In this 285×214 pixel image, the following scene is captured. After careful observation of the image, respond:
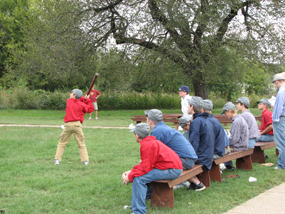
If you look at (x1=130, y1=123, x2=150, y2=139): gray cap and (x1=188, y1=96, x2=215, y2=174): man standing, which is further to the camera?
(x1=188, y1=96, x2=215, y2=174): man standing

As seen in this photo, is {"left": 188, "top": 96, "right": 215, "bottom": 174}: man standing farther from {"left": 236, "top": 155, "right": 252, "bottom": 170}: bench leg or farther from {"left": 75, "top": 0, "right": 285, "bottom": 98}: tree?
{"left": 75, "top": 0, "right": 285, "bottom": 98}: tree

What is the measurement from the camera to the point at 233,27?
19016 millimetres

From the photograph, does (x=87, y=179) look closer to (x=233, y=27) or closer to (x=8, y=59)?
(x=233, y=27)

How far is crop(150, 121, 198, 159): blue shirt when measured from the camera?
16.1 ft

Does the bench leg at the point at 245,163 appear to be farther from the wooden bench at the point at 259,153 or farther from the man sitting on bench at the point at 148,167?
the man sitting on bench at the point at 148,167

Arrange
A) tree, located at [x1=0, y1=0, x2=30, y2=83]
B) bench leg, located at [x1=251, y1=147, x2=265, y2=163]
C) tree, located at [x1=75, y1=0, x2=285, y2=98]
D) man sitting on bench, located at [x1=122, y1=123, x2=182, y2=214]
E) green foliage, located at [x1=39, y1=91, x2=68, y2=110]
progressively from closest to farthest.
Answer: man sitting on bench, located at [x1=122, y1=123, x2=182, y2=214], bench leg, located at [x1=251, y1=147, x2=265, y2=163], tree, located at [x1=75, y1=0, x2=285, y2=98], green foliage, located at [x1=39, y1=91, x2=68, y2=110], tree, located at [x1=0, y1=0, x2=30, y2=83]

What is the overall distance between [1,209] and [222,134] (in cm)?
385

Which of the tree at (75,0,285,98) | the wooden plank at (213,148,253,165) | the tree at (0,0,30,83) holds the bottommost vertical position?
the wooden plank at (213,148,253,165)

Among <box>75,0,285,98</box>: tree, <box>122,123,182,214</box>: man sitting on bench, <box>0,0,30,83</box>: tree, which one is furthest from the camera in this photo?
<box>0,0,30,83</box>: tree

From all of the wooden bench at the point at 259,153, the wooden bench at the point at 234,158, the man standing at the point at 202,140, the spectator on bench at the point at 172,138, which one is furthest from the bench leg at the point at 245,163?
the spectator on bench at the point at 172,138

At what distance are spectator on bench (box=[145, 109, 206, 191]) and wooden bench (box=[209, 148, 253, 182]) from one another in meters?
0.93

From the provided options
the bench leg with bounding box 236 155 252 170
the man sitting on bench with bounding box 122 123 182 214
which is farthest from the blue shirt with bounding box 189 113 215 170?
the bench leg with bounding box 236 155 252 170

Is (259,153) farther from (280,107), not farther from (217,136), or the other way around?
(217,136)

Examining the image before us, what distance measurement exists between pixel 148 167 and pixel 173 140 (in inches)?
28.9
